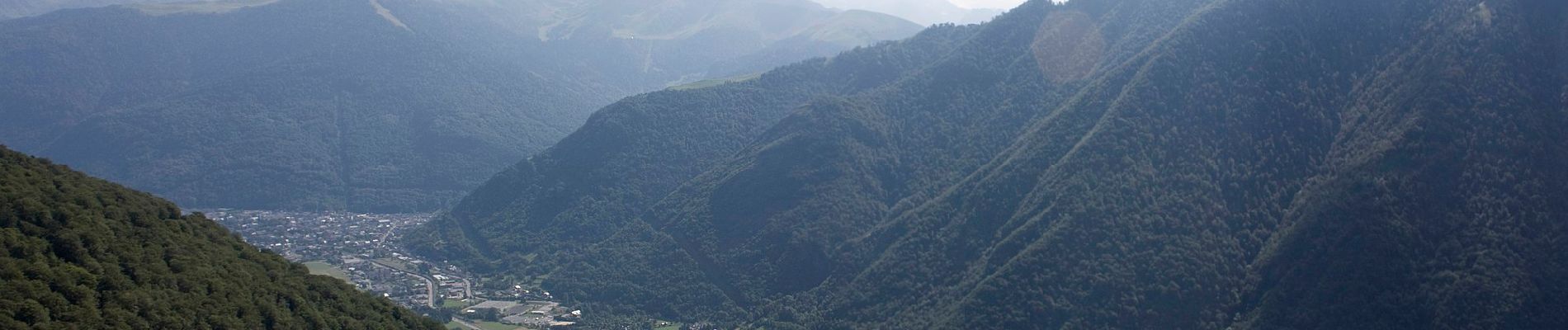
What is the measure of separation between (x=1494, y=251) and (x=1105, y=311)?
18.3 meters

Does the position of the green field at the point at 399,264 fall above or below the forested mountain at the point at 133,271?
below

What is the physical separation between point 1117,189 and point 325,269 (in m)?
57.8

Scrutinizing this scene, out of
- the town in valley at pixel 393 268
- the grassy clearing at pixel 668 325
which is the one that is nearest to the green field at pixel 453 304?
the town in valley at pixel 393 268

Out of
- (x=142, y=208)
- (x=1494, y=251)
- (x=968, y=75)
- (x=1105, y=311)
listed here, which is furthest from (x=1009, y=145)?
(x=142, y=208)

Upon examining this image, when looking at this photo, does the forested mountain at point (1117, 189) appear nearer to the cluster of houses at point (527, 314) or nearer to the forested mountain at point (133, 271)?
the cluster of houses at point (527, 314)

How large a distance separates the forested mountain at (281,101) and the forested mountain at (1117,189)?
31.0 m

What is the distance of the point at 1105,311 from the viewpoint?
62594mm

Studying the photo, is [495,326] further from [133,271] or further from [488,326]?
[133,271]

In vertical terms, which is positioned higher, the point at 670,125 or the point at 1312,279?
the point at 670,125

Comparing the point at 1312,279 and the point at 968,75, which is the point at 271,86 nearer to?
the point at 968,75

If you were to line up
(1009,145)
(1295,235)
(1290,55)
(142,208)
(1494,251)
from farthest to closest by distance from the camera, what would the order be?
(1009,145) → (1290,55) → (1295,235) → (1494,251) → (142,208)

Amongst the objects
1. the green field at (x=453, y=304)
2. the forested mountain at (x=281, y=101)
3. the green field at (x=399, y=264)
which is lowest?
the green field at (x=453, y=304)

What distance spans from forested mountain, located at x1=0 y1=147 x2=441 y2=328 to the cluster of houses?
2670 centimetres

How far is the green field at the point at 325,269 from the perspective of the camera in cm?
8712
